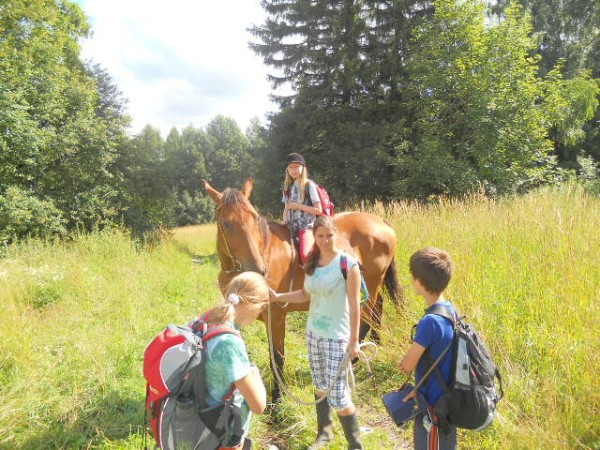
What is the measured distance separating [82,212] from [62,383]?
9362 mm

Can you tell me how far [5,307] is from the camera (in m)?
4.25

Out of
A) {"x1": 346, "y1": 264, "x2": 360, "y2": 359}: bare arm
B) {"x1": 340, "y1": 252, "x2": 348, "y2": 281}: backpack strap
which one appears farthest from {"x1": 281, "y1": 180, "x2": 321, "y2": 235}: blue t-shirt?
{"x1": 346, "y1": 264, "x2": 360, "y2": 359}: bare arm

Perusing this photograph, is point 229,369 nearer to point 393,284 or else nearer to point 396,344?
Answer: point 396,344

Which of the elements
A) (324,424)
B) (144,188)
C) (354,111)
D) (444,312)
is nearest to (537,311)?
(444,312)

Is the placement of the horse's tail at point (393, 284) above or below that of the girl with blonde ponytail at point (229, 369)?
below

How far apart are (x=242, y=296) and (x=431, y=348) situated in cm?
105

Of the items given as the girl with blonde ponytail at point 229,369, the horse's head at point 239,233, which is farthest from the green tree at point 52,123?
the girl with blonde ponytail at point 229,369

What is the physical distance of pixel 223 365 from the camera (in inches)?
60.8

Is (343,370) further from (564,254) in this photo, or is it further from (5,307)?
(5,307)

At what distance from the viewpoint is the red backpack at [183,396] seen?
149 cm

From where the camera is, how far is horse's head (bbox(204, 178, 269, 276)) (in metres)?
2.90

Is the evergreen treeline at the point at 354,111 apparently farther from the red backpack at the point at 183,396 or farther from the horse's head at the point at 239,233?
the red backpack at the point at 183,396

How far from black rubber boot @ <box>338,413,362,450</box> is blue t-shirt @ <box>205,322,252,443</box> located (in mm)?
1178

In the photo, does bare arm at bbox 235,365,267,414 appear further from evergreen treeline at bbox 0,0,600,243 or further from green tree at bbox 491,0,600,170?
green tree at bbox 491,0,600,170
